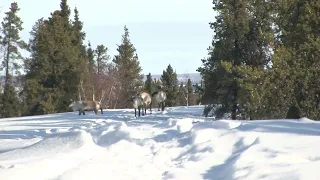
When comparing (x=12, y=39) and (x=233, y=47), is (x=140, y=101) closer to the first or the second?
(x=233, y=47)

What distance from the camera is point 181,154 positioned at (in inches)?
331

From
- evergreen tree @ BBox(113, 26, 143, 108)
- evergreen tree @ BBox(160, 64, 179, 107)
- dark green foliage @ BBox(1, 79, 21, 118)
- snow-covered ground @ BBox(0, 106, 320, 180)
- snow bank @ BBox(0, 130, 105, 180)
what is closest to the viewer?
snow-covered ground @ BBox(0, 106, 320, 180)

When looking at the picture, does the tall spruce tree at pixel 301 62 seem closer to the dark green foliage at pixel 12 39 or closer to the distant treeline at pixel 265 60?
the distant treeline at pixel 265 60

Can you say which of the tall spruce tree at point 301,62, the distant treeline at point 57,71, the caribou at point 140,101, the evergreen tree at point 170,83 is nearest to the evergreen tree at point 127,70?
the distant treeline at point 57,71

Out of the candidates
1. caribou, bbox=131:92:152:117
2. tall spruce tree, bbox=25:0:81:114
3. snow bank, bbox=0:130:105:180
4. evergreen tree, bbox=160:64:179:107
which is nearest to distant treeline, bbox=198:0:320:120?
caribou, bbox=131:92:152:117

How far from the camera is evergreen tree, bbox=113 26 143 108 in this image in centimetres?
5769

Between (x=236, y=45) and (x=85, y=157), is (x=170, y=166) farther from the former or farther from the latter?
(x=236, y=45)

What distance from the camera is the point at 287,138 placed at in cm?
803

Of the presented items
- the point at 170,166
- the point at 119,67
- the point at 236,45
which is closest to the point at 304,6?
the point at 236,45

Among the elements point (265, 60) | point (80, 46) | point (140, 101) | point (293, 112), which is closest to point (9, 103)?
point (80, 46)

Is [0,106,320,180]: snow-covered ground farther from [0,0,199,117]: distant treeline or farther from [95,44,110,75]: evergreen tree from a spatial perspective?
[95,44,110,75]: evergreen tree

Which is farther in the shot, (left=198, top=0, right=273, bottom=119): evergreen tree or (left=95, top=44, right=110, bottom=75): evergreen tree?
(left=95, top=44, right=110, bottom=75): evergreen tree

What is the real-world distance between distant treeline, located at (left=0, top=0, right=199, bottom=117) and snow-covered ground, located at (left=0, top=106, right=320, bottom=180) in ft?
98.6

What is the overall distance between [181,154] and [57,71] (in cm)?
3805
